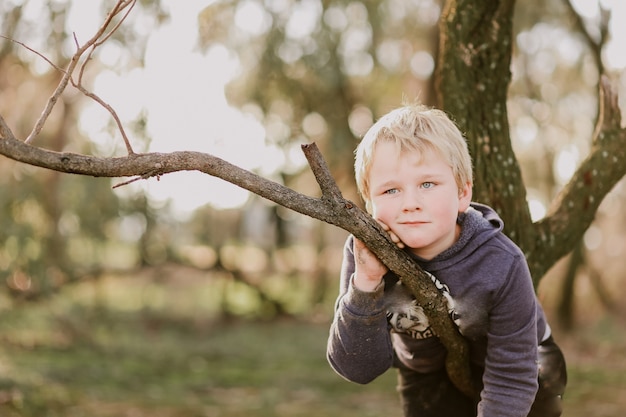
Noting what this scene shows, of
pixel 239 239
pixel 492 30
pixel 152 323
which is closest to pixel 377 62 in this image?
pixel 239 239

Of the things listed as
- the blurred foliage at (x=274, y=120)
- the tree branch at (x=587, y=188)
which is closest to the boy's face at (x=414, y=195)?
the tree branch at (x=587, y=188)

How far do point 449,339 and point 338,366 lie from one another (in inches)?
13.1

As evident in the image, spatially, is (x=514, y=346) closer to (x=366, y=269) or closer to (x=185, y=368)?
(x=366, y=269)

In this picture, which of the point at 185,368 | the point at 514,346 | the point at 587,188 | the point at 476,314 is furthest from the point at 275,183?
the point at 185,368

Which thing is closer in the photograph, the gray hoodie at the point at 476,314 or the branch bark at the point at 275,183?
the branch bark at the point at 275,183

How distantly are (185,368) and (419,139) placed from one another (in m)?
7.45

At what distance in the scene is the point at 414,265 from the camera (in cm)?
198

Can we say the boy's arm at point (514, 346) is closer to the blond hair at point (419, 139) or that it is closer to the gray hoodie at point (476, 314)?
the gray hoodie at point (476, 314)

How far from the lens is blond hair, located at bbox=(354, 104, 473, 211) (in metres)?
2.05

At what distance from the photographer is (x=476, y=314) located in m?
2.09

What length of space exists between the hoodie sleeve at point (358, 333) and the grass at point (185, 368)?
4633 mm

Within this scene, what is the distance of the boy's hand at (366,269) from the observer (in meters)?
2.00

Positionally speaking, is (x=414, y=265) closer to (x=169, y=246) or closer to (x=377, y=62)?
(x=169, y=246)

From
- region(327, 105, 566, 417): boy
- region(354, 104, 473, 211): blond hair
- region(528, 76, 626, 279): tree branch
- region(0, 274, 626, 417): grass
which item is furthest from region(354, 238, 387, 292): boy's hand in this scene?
region(0, 274, 626, 417): grass
